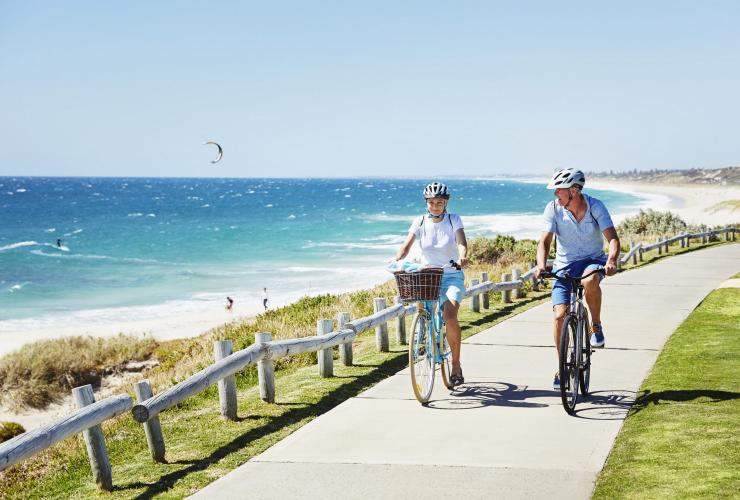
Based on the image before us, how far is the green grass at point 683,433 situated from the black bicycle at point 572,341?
22.2 inches

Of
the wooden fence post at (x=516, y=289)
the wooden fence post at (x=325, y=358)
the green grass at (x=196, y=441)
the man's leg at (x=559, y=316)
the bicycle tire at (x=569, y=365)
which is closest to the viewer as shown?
the green grass at (x=196, y=441)

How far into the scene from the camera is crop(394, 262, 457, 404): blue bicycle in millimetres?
7863

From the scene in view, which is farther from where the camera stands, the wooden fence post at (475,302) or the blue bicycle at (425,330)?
the wooden fence post at (475,302)

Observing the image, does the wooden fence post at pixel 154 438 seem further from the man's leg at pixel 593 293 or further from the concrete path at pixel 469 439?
the man's leg at pixel 593 293

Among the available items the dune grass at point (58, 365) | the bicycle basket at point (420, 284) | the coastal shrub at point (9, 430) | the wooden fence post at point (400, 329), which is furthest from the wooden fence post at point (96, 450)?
the dune grass at point (58, 365)

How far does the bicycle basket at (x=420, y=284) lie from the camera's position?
7836 millimetres

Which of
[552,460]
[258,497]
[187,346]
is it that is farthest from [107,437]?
[187,346]

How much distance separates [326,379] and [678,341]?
203 inches

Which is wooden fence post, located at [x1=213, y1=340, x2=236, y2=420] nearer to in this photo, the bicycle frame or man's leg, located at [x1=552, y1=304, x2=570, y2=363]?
the bicycle frame

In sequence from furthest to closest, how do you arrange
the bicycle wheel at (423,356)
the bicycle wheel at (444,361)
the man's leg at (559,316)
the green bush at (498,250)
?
1. the green bush at (498,250)
2. the bicycle wheel at (444,361)
3. the bicycle wheel at (423,356)
4. the man's leg at (559,316)

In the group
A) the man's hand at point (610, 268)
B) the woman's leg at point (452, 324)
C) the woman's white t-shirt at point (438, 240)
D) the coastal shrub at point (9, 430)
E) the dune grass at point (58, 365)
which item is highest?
the woman's white t-shirt at point (438, 240)

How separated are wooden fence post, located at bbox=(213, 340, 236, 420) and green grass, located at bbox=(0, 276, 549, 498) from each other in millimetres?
114

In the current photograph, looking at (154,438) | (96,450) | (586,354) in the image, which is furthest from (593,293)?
(96,450)

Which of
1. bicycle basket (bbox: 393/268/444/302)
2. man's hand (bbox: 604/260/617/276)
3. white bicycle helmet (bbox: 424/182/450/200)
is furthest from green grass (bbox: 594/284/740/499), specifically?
white bicycle helmet (bbox: 424/182/450/200)
